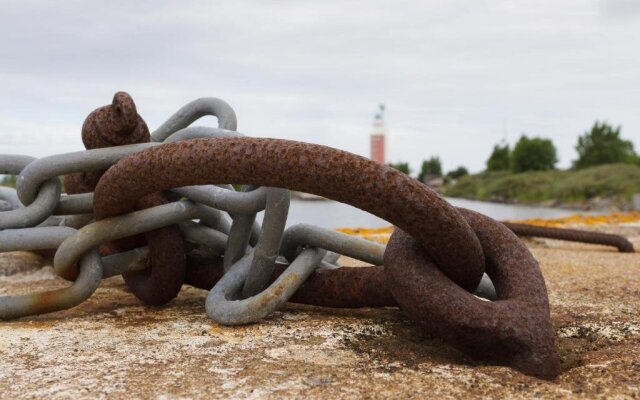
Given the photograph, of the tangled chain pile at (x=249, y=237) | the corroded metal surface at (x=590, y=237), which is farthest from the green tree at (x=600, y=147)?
the tangled chain pile at (x=249, y=237)

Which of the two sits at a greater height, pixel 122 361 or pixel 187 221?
pixel 187 221

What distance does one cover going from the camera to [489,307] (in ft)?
5.88

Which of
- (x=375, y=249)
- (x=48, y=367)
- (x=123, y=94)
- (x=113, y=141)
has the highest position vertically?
(x=123, y=94)

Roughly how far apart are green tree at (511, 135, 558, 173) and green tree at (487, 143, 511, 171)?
5.29 meters

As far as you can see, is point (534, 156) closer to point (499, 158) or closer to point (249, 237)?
point (499, 158)

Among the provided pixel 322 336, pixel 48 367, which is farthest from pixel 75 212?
pixel 322 336

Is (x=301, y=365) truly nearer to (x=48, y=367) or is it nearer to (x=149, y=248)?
(x=48, y=367)

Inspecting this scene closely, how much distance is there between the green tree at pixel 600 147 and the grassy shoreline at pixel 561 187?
1809 millimetres

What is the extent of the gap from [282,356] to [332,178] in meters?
0.50

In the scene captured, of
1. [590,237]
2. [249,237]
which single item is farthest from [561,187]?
[249,237]

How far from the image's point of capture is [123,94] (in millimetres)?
2307

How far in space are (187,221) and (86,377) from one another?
805 mm

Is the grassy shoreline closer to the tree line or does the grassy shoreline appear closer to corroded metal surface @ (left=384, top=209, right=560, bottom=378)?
the tree line

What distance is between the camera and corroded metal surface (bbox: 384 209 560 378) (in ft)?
5.79
